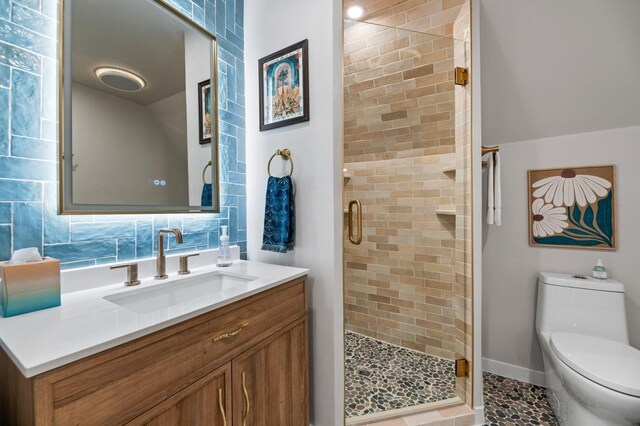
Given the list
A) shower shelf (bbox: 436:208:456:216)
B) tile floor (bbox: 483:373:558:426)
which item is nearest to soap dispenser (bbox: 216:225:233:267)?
shower shelf (bbox: 436:208:456:216)

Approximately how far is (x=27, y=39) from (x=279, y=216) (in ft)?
3.77

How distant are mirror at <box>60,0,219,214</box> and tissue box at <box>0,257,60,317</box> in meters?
0.27

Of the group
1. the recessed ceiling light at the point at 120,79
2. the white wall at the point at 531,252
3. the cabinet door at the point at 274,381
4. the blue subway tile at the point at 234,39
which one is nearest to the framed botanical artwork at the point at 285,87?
the blue subway tile at the point at 234,39

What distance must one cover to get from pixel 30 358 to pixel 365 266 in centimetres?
175

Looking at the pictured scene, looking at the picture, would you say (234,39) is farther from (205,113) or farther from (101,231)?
(101,231)

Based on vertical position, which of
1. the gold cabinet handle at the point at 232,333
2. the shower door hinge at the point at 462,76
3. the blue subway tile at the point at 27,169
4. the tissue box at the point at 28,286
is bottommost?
the gold cabinet handle at the point at 232,333

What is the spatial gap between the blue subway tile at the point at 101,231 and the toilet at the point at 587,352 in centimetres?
221

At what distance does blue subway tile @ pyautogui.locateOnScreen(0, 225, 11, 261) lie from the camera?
903 millimetres

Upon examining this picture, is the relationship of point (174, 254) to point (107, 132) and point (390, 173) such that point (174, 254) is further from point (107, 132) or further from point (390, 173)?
point (390, 173)

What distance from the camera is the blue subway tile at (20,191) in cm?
91

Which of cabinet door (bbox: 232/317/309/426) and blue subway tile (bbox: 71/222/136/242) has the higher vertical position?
blue subway tile (bbox: 71/222/136/242)

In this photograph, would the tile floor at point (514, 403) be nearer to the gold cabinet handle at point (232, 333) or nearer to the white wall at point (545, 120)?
the white wall at point (545, 120)

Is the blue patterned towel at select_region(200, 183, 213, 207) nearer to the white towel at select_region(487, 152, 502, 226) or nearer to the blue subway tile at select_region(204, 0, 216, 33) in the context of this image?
the blue subway tile at select_region(204, 0, 216, 33)

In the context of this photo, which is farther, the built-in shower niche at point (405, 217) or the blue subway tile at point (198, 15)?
the built-in shower niche at point (405, 217)
